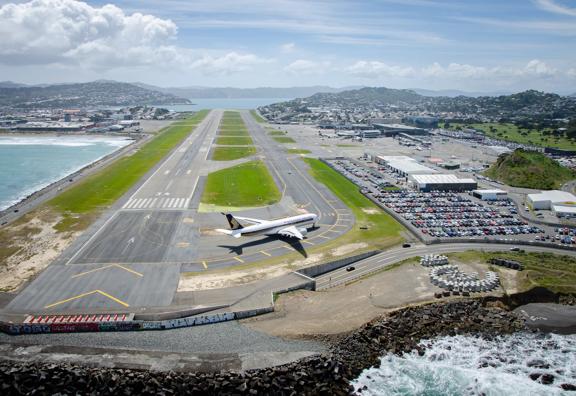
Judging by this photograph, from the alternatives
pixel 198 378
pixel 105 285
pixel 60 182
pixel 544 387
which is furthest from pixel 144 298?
pixel 60 182

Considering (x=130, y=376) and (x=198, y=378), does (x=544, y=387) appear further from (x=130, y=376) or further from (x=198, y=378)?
(x=130, y=376)

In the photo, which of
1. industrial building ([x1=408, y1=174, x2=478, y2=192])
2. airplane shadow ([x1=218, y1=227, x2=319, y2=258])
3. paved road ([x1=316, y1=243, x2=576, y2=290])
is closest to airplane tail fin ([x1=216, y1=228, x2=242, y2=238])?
airplane shadow ([x1=218, y1=227, x2=319, y2=258])

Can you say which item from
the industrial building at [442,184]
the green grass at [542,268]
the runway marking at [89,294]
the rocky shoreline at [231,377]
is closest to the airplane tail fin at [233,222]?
the runway marking at [89,294]

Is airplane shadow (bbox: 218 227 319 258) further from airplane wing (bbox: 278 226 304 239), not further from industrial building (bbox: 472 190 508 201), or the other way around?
industrial building (bbox: 472 190 508 201)

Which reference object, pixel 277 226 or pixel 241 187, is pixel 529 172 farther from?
pixel 277 226

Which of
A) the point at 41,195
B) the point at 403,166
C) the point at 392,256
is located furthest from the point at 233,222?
the point at 403,166

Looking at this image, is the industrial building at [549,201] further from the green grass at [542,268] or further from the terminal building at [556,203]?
the green grass at [542,268]

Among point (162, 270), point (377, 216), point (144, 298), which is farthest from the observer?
point (377, 216)
